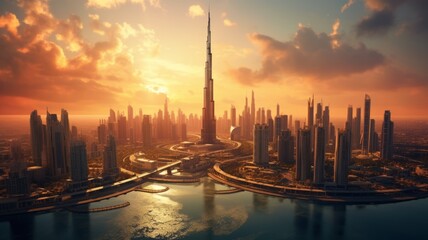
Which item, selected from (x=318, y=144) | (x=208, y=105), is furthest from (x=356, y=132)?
(x=318, y=144)

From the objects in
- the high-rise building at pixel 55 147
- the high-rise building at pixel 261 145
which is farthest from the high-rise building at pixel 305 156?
the high-rise building at pixel 55 147

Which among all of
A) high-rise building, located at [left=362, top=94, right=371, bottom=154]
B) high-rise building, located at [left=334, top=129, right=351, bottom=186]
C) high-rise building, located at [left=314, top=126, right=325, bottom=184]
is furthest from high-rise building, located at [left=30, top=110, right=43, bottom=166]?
high-rise building, located at [left=362, top=94, right=371, bottom=154]

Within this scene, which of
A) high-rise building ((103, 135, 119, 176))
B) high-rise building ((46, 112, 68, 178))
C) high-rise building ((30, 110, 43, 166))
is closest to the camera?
high-rise building ((103, 135, 119, 176))

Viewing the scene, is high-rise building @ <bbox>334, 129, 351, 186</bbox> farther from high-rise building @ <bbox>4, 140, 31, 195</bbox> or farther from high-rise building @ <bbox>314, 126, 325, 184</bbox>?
high-rise building @ <bbox>4, 140, 31, 195</bbox>

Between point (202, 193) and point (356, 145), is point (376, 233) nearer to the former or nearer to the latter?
point (202, 193)

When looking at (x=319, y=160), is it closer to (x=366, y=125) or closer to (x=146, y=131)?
(x=366, y=125)

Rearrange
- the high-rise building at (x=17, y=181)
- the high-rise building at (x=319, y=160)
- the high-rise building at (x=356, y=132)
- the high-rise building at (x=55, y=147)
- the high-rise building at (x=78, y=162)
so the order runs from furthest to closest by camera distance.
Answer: the high-rise building at (x=356, y=132) → the high-rise building at (x=55, y=147) → the high-rise building at (x=319, y=160) → the high-rise building at (x=78, y=162) → the high-rise building at (x=17, y=181)

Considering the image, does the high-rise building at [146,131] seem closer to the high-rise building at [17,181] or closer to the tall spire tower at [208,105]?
the tall spire tower at [208,105]
